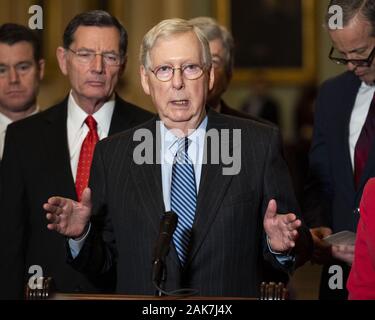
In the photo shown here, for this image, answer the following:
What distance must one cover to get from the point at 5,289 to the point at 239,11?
410 inches

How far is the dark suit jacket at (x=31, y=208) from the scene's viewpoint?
4.25 metres

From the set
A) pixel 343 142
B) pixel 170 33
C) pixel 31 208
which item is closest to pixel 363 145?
pixel 343 142

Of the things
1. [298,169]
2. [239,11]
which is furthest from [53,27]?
[239,11]

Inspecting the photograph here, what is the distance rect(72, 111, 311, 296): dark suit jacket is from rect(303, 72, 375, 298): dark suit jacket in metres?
0.90

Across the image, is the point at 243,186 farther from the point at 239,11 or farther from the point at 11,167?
the point at 239,11

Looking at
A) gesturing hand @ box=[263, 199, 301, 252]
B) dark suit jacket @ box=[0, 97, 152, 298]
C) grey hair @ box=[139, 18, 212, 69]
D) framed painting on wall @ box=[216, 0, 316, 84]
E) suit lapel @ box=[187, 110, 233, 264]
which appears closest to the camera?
gesturing hand @ box=[263, 199, 301, 252]

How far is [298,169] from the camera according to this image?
37.7 ft

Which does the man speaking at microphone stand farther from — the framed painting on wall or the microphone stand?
the framed painting on wall

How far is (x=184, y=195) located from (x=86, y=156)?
0.89 meters

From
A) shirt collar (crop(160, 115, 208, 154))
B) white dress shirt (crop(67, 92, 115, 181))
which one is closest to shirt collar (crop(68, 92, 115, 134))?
white dress shirt (crop(67, 92, 115, 181))

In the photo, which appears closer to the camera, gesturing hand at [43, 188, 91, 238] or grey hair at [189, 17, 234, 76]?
gesturing hand at [43, 188, 91, 238]

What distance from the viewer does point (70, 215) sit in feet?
11.2

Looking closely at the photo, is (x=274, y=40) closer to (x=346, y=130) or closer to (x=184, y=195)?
(x=346, y=130)

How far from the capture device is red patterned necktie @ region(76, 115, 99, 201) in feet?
14.0
